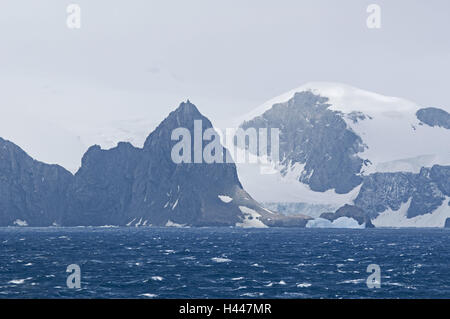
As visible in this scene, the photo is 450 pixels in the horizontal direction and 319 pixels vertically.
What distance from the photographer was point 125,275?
118m

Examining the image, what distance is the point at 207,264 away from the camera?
142m

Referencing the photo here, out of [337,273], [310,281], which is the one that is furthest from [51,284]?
[337,273]

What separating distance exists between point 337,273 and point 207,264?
A: 2592 cm
